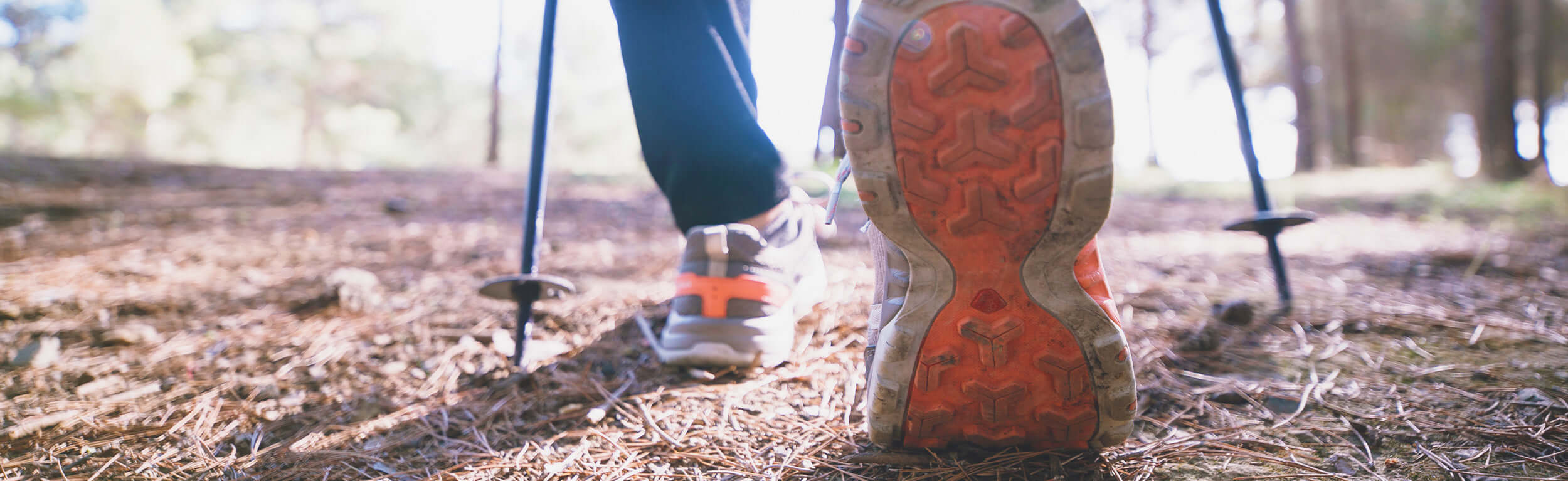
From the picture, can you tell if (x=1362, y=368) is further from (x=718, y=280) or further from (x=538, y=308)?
(x=538, y=308)

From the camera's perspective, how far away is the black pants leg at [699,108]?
1.15 m

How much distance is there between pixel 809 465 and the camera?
2.77 feet

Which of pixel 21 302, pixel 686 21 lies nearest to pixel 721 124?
pixel 686 21

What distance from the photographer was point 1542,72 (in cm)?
788

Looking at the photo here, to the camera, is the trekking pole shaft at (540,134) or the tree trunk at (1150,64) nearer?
the trekking pole shaft at (540,134)

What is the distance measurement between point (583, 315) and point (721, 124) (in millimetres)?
593

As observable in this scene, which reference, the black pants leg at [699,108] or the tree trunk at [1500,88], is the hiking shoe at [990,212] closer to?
the black pants leg at [699,108]

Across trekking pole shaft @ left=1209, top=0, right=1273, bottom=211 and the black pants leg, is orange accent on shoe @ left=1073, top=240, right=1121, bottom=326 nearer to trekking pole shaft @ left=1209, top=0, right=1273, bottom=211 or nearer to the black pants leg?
the black pants leg

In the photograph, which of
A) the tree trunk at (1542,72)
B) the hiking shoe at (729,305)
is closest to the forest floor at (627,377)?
the hiking shoe at (729,305)

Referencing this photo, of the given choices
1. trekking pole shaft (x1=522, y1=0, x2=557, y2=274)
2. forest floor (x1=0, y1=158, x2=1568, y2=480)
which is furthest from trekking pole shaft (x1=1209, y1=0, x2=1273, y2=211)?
trekking pole shaft (x1=522, y1=0, x2=557, y2=274)

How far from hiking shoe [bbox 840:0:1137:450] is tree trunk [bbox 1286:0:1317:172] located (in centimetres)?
1046

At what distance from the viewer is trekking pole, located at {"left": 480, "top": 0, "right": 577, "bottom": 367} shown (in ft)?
3.84

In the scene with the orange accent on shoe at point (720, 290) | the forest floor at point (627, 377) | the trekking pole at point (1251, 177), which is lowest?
the forest floor at point (627, 377)

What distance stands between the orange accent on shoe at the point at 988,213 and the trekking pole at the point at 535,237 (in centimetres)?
66
